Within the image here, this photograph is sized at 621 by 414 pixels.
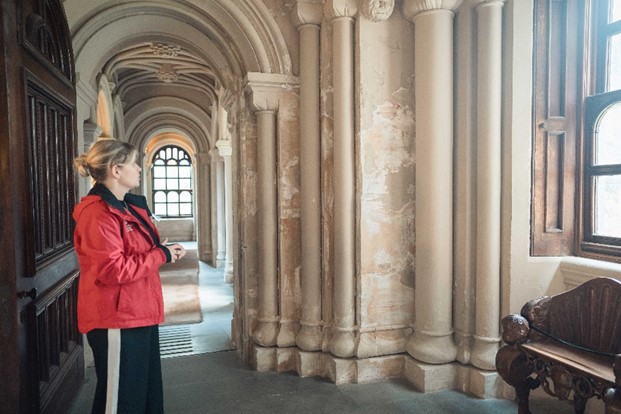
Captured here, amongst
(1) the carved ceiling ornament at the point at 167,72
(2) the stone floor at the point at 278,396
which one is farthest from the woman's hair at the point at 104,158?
(1) the carved ceiling ornament at the point at 167,72

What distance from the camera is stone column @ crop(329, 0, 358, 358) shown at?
124 inches

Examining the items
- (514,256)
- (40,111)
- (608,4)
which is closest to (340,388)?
(514,256)

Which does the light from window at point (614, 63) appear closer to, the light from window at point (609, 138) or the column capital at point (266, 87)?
the light from window at point (609, 138)

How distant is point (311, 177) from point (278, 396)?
1.55 metres

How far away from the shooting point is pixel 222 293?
21.5 ft

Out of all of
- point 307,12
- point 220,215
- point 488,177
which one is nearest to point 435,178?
point 488,177

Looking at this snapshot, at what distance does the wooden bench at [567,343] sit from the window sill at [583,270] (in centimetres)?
36

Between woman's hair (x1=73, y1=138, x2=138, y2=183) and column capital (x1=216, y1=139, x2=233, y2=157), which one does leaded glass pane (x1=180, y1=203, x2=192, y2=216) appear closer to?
column capital (x1=216, y1=139, x2=233, y2=157)

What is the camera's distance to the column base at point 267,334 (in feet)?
11.3

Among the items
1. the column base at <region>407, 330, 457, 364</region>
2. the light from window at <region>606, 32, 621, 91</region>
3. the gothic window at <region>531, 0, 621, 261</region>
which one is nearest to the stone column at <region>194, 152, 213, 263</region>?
the column base at <region>407, 330, 457, 364</region>

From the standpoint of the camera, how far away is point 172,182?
646 inches

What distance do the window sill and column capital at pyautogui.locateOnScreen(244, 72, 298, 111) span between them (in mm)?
2249

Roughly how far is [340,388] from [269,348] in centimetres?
68

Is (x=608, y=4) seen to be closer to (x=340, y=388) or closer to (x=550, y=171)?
(x=550, y=171)
